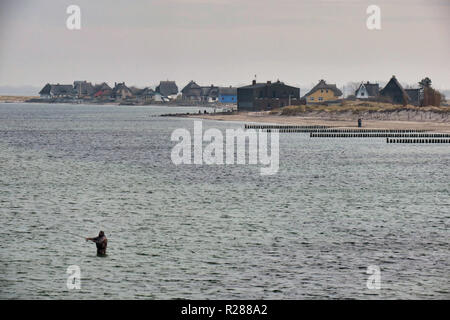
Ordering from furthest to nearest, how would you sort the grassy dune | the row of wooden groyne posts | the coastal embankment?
the grassy dune < the coastal embankment < the row of wooden groyne posts

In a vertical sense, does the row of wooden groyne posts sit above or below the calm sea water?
above

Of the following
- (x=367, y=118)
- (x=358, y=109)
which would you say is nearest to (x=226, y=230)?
(x=367, y=118)

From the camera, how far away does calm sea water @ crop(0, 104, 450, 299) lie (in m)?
29.7

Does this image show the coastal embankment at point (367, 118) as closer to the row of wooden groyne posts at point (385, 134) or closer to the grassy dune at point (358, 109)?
the grassy dune at point (358, 109)

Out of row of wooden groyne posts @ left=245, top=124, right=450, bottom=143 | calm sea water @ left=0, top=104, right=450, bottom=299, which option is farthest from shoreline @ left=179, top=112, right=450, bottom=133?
calm sea water @ left=0, top=104, right=450, bottom=299

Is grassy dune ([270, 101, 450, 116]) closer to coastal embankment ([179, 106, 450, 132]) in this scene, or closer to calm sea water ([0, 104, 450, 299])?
coastal embankment ([179, 106, 450, 132])

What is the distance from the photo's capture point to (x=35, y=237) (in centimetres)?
3847

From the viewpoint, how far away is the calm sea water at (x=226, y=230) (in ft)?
97.6

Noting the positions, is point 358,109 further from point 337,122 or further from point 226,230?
point 226,230

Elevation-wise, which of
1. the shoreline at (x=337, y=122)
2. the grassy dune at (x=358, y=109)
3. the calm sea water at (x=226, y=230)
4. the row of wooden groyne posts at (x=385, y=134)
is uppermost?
the grassy dune at (x=358, y=109)

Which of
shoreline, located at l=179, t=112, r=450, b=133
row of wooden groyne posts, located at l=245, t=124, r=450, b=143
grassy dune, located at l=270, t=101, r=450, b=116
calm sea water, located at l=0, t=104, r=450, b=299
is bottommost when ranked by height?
calm sea water, located at l=0, t=104, r=450, b=299

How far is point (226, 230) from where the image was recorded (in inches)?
1602

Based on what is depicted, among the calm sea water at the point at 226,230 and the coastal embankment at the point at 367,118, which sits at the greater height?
the coastal embankment at the point at 367,118

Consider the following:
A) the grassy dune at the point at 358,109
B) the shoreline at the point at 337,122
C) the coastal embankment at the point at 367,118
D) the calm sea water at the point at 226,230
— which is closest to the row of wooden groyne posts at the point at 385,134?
the shoreline at the point at 337,122
